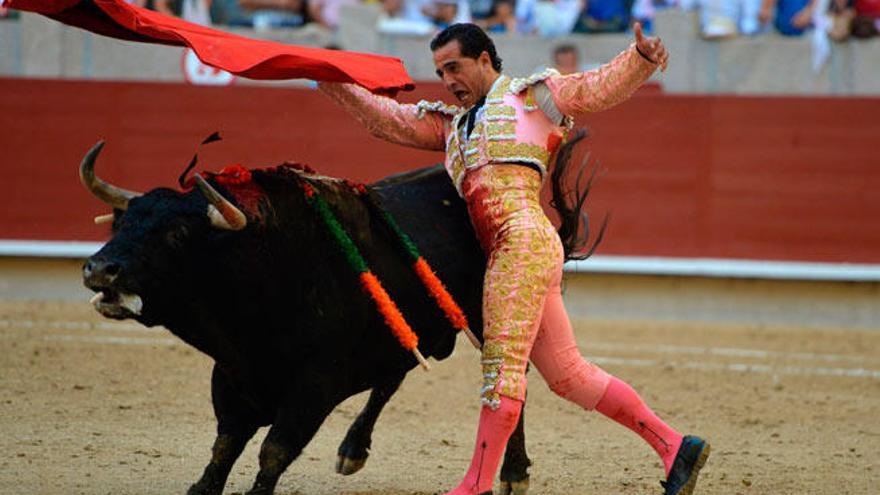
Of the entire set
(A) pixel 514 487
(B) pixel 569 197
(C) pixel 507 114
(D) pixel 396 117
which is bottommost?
(A) pixel 514 487

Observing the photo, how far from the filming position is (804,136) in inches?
337

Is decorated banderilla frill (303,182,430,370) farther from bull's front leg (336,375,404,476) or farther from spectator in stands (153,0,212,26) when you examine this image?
spectator in stands (153,0,212,26)

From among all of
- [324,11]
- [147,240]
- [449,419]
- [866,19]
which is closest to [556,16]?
[324,11]

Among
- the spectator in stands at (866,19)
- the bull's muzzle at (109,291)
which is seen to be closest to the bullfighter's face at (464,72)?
the bull's muzzle at (109,291)

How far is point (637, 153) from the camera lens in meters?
8.59

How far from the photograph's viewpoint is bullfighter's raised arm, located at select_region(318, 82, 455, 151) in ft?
12.2

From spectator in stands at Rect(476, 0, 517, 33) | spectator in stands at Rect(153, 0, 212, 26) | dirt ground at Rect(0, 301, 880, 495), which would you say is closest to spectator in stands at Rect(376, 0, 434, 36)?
spectator in stands at Rect(476, 0, 517, 33)

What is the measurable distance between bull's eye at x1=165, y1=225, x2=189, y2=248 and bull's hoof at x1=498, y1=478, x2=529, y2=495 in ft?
4.06

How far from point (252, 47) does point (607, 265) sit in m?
5.21

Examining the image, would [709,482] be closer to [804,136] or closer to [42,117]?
[804,136]

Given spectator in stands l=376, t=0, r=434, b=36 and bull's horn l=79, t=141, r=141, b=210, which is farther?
spectator in stands l=376, t=0, r=434, b=36

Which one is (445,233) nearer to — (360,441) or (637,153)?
(360,441)

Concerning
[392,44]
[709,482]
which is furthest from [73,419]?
[392,44]

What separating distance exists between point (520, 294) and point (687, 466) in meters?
0.59
